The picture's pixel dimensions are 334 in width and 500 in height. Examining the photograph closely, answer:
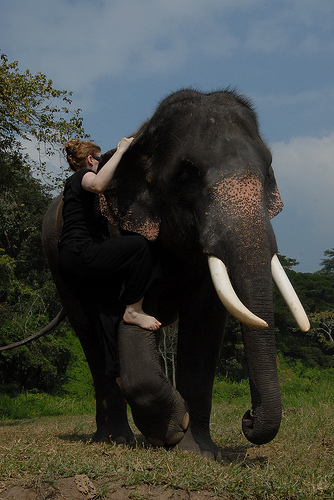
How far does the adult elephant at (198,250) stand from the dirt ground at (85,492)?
73 cm

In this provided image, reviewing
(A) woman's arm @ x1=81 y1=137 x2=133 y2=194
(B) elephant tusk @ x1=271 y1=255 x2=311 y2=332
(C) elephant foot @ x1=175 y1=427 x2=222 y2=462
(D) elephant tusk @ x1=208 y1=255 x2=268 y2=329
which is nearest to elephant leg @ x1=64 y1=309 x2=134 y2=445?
(C) elephant foot @ x1=175 y1=427 x2=222 y2=462

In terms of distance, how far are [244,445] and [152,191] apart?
7.60 ft

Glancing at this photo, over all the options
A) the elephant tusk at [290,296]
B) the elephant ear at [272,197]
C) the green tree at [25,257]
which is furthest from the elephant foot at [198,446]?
the green tree at [25,257]

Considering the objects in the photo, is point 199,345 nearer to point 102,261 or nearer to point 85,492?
point 102,261

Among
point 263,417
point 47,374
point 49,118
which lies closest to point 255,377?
point 263,417

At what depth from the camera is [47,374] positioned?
1928 centimetres

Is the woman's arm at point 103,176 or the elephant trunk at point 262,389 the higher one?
the woman's arm at point 103,176

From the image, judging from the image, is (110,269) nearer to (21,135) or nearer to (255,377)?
(255,377)

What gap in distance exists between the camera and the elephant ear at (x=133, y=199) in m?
4.56

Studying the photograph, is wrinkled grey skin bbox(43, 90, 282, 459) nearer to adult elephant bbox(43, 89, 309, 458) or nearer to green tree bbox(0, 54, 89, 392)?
adult elephant bbox(43, 89, 309, 458)

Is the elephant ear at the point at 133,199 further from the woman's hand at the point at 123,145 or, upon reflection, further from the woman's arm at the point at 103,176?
the woman's arm at the point at 103,176

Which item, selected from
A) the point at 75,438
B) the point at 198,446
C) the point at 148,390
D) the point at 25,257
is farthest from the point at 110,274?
the point at 25,257

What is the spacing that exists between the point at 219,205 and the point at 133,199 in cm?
94

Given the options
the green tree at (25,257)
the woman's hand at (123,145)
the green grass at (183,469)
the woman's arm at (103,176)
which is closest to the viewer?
the green grass at (183,469)
